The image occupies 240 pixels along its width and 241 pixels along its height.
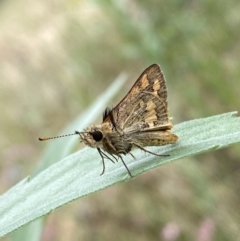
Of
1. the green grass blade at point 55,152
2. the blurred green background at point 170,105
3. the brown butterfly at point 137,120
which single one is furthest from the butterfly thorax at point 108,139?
the blurred green background at point 170,105

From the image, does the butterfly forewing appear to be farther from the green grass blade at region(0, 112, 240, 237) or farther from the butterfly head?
the green grass blade at region(0, 112, 240, 237)

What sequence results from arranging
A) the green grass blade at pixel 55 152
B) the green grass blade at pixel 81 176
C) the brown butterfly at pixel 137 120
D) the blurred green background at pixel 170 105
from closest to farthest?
the green grass blade at pixel 81 176 → the green grass blade at pixel 55 152 → the brown butterfly at pixel 137 120 → the blurred green background at pixel 170 105

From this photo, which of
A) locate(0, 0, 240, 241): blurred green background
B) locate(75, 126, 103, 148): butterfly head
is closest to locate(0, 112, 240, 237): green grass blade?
locate(75, 126, 103, 148): butterfly head

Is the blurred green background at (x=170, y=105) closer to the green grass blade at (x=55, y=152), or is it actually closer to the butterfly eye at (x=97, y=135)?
the green grass blade at (x=55, y=152)

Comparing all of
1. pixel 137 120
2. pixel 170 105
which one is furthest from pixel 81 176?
pixel 170 105

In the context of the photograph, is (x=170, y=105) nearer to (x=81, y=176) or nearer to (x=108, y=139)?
(x=108, y=139)

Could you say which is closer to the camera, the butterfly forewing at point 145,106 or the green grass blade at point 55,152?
the green grass blade at point 55,152

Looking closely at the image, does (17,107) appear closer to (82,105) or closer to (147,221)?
(82,105)
